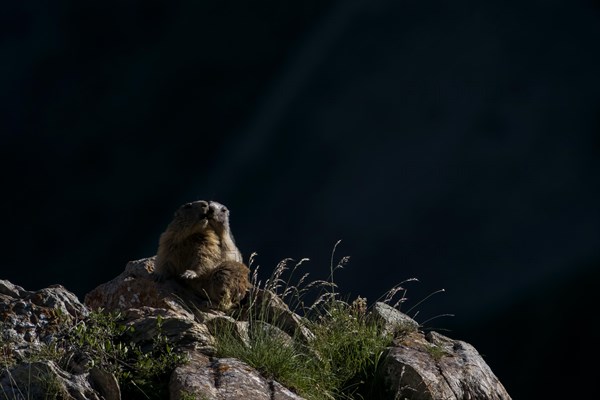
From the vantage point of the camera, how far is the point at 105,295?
1335 centimetres

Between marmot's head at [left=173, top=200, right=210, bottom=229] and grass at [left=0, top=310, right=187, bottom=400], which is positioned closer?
grass at [left=0, top=310, right=187, bottom=400]

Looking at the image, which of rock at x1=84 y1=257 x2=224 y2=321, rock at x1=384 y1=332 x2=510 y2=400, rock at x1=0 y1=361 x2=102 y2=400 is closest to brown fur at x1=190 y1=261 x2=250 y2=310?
rock at x1=84 y1=257 x2=224 y2=321

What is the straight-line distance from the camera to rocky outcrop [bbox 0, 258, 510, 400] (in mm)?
8883

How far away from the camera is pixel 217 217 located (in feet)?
48.1

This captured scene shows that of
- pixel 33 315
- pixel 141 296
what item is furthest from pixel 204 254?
pixel 33 315

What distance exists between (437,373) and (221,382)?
2.76 meters

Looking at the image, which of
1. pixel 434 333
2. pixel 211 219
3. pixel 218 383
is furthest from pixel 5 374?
pixel 211 219

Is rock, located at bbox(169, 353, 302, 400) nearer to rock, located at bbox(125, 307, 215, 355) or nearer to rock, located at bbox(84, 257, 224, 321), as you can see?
rock, located at bbox(125, 307, 215, 355)

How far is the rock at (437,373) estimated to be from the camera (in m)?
10.7

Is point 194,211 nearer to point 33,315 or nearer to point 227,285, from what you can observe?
point 227,285

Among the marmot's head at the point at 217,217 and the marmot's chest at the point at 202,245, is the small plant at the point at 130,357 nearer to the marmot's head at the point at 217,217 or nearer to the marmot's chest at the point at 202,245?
the marmot's chest at the point at 202,245

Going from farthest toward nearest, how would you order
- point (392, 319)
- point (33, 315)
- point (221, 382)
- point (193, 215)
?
point (193, 215) < point (392, 319) < point (33, 315) < point (221, 382)

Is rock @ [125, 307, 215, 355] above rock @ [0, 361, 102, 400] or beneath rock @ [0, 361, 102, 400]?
above

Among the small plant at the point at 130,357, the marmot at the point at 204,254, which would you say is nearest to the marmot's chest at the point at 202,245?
the marmot at the point at 204,254
